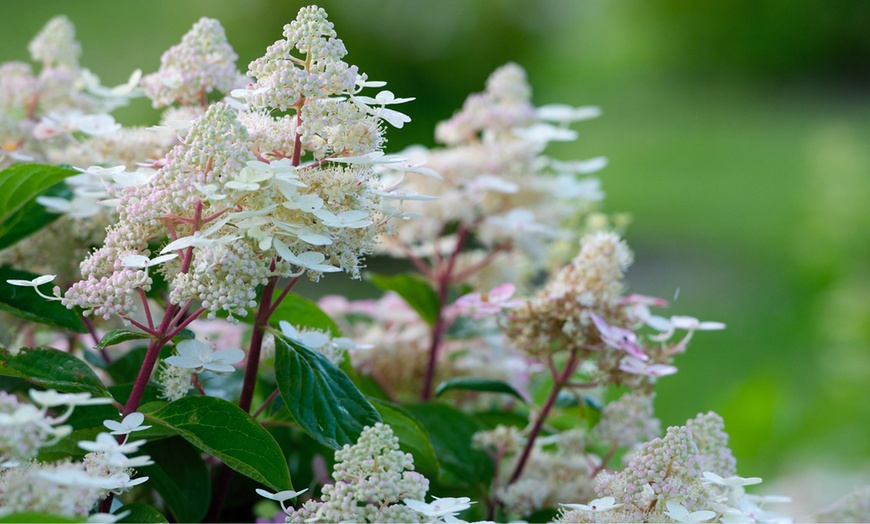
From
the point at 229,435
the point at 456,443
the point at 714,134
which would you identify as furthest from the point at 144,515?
the point at 714,134

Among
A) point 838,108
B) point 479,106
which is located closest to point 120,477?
point 479,106

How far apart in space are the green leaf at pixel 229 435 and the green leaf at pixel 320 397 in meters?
0.02

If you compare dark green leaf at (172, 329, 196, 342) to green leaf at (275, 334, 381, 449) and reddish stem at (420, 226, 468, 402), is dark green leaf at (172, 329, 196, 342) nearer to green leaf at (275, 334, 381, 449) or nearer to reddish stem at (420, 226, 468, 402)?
green leaf at (275, 334, 381, 449)

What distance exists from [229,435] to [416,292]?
0.34 meters

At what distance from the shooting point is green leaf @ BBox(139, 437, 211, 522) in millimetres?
539

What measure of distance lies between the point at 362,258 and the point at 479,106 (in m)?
0.35

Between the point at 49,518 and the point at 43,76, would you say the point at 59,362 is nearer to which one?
the point at 49,518

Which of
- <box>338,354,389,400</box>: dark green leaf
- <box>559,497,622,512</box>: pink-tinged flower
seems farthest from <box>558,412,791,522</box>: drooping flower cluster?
<box>338,354,389,400</box>: dark green leaf

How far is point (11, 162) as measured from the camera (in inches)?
26.5

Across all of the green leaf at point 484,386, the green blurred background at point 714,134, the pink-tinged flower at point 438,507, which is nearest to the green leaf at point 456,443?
the green leaf at point 484,386

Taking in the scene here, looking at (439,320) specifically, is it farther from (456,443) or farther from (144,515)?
(144,515)

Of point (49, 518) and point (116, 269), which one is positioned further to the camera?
point (116, 269)

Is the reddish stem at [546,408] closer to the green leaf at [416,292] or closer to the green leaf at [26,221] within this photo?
the green leaf at [416,292]

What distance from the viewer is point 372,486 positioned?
43cm
